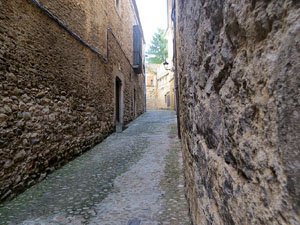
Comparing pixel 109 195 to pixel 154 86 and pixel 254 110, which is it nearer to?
pixel 254 110

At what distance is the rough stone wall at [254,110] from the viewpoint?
16.7 inches

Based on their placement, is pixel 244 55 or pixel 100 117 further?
pixel 100 117

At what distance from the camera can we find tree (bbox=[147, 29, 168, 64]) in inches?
942

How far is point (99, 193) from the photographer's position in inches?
108

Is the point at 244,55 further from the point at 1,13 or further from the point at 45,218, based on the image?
the point at 1,13

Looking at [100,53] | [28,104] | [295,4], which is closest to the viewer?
[295,4]

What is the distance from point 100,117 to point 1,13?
3.63m

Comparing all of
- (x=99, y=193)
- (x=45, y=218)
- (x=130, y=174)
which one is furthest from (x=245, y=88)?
(x=130, y=174)

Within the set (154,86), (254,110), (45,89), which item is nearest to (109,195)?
(45,89)

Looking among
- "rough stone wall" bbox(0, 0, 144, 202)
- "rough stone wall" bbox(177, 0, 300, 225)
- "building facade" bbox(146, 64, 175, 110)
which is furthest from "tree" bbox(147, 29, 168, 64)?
"rough stone wall" bbox(177, 0, 300, 225)

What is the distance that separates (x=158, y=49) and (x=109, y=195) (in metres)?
23.5

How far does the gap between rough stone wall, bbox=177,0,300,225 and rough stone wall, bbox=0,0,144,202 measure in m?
2.63

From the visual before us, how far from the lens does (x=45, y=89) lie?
3.47 metres

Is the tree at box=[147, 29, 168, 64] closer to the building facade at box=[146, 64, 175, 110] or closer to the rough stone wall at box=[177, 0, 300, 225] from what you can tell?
the building facade at box=[146, 64, 175, 110]
